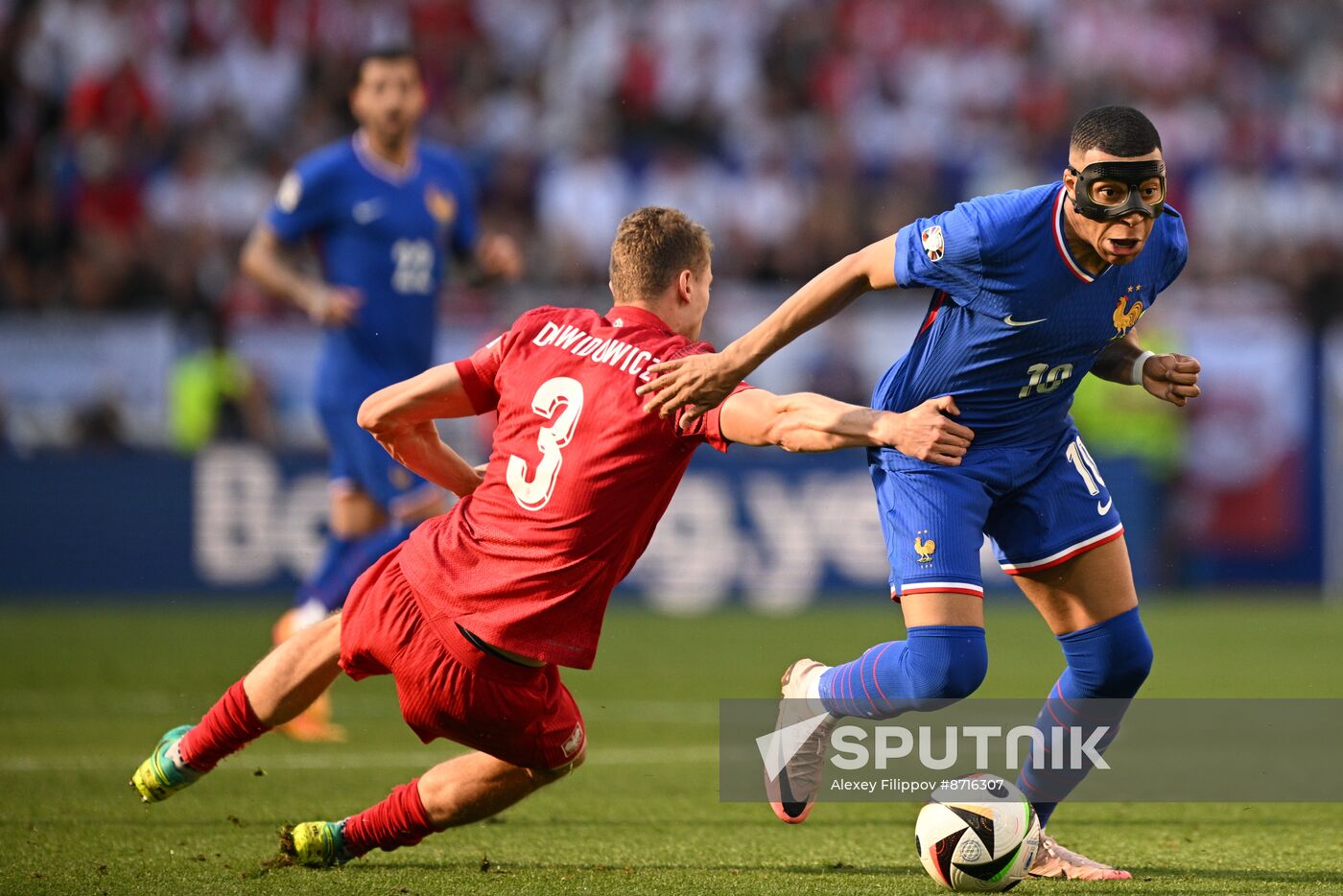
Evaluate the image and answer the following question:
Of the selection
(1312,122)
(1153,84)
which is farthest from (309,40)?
(1312,122)

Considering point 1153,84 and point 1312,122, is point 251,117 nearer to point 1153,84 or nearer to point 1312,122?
point 1153,84

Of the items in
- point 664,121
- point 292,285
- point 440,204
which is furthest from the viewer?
point 664,121

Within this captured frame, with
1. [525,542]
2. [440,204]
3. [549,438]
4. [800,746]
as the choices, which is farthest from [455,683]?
[440,204]

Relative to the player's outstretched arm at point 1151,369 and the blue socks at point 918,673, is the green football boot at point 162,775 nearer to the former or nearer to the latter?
the blue socks at point 918,673

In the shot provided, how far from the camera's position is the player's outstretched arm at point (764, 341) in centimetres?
450

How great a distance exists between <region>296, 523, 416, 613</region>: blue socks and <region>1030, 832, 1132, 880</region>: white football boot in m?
3.99

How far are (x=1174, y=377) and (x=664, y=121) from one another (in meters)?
13.6

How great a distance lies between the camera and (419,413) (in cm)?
493

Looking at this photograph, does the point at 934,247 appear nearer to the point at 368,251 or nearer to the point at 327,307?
the point at 327,307

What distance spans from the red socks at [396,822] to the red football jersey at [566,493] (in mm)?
571

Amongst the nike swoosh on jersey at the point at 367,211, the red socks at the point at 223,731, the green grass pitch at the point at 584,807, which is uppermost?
the nike swoosh on jersey at the point at 367,211

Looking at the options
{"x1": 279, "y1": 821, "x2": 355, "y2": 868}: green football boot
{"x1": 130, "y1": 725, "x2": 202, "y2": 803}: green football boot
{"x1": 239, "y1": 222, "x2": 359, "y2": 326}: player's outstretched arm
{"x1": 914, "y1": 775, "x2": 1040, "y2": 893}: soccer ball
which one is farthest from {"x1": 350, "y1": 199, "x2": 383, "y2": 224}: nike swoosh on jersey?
{"x1": 914, "y1": 775, "x2": 1040, "y2": 893}: soccer ball

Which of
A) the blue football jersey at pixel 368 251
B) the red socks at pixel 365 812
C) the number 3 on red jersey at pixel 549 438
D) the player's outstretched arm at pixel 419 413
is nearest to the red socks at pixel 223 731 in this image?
the red socks at pixel 365 812

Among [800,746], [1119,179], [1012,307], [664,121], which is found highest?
[664,121]
